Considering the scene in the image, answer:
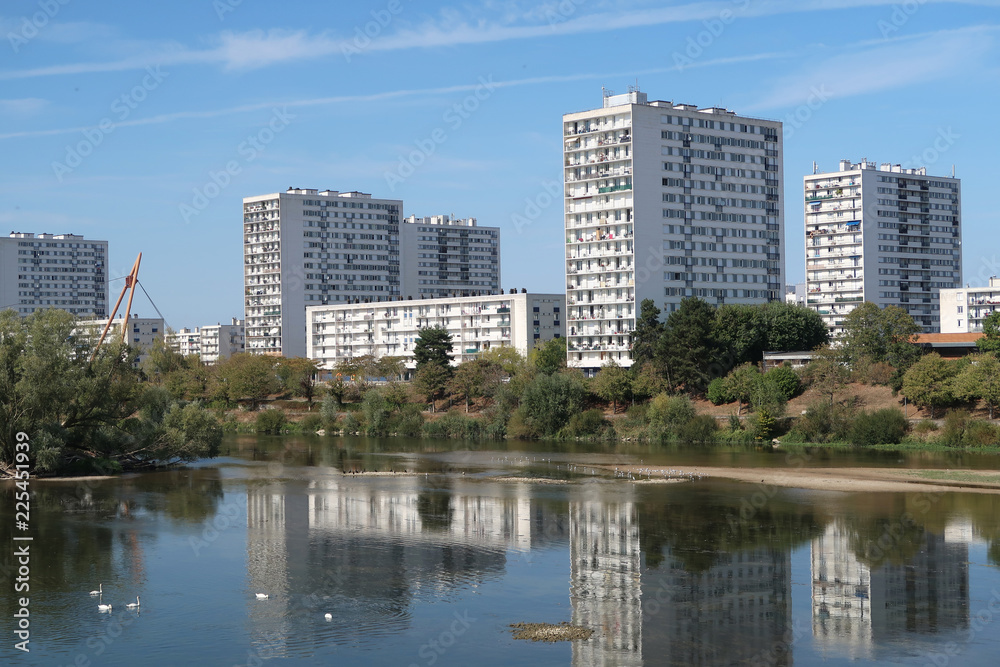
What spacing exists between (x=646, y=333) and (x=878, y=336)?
25677mm

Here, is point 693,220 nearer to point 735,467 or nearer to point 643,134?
point 643,134

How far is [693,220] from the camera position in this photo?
5295 inches

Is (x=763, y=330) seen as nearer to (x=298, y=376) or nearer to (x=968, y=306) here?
(x=298, y=376)

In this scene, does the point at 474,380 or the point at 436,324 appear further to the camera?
the point at 436,324

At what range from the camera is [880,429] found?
9044cm

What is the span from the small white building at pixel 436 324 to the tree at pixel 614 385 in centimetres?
3284

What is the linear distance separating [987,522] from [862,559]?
12676 mm

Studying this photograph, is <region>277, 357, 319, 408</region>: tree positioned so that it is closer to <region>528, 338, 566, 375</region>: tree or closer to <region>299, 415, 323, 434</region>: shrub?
<region>299, 415, 323, 434</region>: shrub

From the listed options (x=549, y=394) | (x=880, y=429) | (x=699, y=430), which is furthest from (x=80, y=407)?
(x=880, y=429)

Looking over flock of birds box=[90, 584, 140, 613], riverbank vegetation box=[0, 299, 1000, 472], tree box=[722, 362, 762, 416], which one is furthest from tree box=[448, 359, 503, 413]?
flock of birds box=[90, 584, 140, 613]

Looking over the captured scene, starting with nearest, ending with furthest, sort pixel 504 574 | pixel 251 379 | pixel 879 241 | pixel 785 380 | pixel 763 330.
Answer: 1. pixel 504 574
2. pixel 785 380
3. pixel 763 330
4. pixel 251 379
5. pixel 879 241

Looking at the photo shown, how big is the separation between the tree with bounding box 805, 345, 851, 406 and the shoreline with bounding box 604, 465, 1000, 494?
87.0 feet

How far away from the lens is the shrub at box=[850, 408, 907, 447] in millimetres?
90250


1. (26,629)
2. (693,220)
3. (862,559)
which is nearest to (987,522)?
(862,559)
